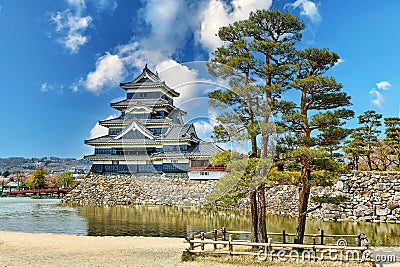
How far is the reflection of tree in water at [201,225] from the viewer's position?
1633 centimetres

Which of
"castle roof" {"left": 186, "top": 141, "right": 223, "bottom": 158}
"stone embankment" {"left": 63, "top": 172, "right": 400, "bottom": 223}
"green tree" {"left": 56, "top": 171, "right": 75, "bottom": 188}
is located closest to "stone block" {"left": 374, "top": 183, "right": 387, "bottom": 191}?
"stone embankment" {"left": 63, "top": 172, "right": 400, "bottom": 223}

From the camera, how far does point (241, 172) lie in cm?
1030

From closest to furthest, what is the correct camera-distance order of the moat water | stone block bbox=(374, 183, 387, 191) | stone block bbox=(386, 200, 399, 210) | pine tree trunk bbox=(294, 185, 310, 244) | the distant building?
pine tree trunk bbox=(294, 185, 310, 244) → the moat water → stone block bbox=(386, 200, 399, 210) → stone block bbox=(374, 183, 387, 191) → the distant building

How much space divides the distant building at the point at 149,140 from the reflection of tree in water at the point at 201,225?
24.1 ft

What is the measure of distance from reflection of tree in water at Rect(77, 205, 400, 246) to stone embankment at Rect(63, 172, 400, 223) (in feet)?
5.41

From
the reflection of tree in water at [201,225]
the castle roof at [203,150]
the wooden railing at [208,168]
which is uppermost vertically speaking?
the castle roof at [203,150]

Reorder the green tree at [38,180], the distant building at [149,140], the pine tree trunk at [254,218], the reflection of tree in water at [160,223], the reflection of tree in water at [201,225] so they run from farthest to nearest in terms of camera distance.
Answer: the green tree at [38,180], the distant building at [149,140], the reflection of tree in water at [160,223], the reflection of tree in water at [201,225], the pine tree trunk at [254,218]

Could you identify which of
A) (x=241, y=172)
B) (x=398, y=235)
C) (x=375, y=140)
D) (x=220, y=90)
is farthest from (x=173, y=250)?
(x=375, y=140)

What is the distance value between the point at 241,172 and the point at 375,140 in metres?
17.3

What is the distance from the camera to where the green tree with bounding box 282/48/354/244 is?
10695 millimetres

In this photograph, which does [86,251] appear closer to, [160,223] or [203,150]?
[160,223]

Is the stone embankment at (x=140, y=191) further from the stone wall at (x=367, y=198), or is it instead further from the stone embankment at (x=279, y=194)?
the stone wall at (x=367, y=198)

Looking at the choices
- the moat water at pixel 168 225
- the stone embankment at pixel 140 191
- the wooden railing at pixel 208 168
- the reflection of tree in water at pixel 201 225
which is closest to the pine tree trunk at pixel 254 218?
the reflection of tree in water at pixel 201 225

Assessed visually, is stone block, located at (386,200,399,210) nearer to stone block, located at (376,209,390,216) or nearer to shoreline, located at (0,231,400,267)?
stone block, located at (376,209,390,216)
